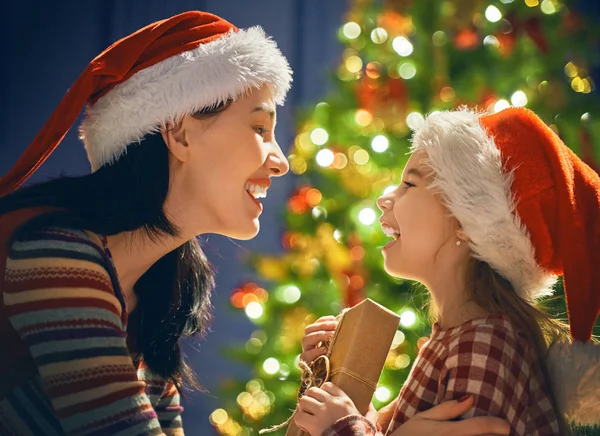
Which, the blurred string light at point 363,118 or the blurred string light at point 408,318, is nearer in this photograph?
the blurred string light at point 408,318

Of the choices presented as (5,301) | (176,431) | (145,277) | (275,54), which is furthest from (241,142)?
(176,431)

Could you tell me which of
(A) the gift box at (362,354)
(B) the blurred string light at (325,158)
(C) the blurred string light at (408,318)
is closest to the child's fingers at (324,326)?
(A) the gift box at (362,354)

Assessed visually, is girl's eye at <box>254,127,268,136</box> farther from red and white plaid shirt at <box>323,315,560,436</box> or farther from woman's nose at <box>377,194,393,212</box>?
red and white plaid shirt at <box>323,315,560,436</box>

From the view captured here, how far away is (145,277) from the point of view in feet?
5.48

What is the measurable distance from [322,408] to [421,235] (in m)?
0.40

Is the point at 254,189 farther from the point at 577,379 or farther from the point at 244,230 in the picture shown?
the point at 577,379

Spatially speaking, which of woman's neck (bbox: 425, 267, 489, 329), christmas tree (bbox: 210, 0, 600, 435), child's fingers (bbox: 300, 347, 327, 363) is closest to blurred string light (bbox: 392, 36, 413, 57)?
christmas tree (bbox: 210, 0, 600, 435)

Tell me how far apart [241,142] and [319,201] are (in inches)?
45.0

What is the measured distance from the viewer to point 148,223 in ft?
4.78

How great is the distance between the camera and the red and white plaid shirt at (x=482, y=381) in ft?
4.14

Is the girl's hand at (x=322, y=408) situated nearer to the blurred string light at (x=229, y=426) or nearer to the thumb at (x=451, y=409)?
the thumb at (x=451, y=409)

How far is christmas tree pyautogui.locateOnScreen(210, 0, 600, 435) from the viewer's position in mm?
2301

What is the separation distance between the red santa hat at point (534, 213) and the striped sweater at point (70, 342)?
2.19 feet

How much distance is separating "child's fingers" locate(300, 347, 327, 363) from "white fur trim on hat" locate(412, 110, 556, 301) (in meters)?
0.37
